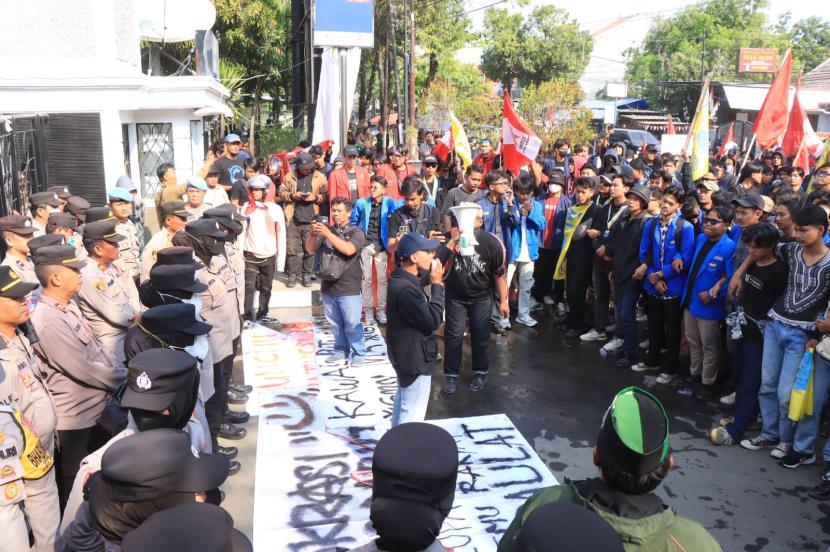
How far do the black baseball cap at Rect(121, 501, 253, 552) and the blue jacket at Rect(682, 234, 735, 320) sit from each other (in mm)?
5460

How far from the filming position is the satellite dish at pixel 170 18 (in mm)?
12664

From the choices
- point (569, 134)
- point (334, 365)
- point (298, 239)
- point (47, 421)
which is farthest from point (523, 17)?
point (47, 421)

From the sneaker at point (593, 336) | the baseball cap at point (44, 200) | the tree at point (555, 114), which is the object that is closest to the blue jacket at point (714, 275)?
the sneaker at point (593, 336)

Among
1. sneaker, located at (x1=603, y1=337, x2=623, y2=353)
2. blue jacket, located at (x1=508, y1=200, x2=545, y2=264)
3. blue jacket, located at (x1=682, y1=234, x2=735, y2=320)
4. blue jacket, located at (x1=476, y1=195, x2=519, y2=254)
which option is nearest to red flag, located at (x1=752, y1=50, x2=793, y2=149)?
blue jacket, located at (x1=508, y1=200, x2=545, y2=264)

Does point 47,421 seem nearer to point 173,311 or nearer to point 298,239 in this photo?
point 173,311

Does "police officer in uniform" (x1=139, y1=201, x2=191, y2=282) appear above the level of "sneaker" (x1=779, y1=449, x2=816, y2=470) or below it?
above

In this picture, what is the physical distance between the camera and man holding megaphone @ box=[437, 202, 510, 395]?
250 inches

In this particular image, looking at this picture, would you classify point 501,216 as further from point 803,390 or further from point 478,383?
point 803,390

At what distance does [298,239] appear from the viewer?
33.9 ft

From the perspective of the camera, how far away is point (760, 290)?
5508 millimetres

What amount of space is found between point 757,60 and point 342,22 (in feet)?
147

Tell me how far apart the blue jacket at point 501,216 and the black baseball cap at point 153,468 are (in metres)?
5.93

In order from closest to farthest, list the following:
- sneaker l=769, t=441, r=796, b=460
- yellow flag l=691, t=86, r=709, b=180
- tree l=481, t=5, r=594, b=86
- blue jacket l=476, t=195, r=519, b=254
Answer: sneaker l=769, t=441, r=796, b=460 → blue jacket l=476, t=195, r=519, b=254 → yellow flag l=691, t=86, r=709, b=180 → tree l=481, t=5, r=594, b=86

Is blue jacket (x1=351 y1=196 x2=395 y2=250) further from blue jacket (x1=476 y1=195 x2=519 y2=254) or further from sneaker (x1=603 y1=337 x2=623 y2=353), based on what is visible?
sneaker (x1=603 y1=337 x2=623 y2=353)
